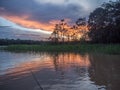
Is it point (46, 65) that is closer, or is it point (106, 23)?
point (46, 65)

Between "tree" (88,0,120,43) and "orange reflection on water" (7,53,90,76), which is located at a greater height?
"tree" (88,0,120,43)

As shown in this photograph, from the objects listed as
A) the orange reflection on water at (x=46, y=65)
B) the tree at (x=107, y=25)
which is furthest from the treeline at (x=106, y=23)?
the orange reflection on water at (x=46, y=65)

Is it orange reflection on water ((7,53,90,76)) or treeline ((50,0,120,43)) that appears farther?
treeline ((50,0,120,43))

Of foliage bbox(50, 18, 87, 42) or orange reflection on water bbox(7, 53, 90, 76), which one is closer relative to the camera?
orange reflection on water bbox(7, 53, 90, 76)

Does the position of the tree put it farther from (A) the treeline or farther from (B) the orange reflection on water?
(B) the orange reflection on water

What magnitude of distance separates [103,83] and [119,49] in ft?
81.8

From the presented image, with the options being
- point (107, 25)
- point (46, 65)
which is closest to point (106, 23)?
point (107, 25)

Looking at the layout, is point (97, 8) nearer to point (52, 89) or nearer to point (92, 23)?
point (92, 23)

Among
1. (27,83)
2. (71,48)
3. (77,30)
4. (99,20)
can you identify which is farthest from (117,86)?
(77,30)

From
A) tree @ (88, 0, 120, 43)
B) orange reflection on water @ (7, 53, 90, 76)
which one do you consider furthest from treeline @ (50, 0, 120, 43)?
orange reflection on water @ (7, 53, 90, 76)

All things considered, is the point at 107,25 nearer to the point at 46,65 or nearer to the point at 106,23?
the point at 106,23

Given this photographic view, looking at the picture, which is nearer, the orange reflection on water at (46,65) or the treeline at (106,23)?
the orange reflection on water at (46,65)

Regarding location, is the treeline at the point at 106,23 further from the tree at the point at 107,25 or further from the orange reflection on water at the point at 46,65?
the orange reflection on water at the point at 46,65

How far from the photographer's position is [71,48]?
52.8 metres
